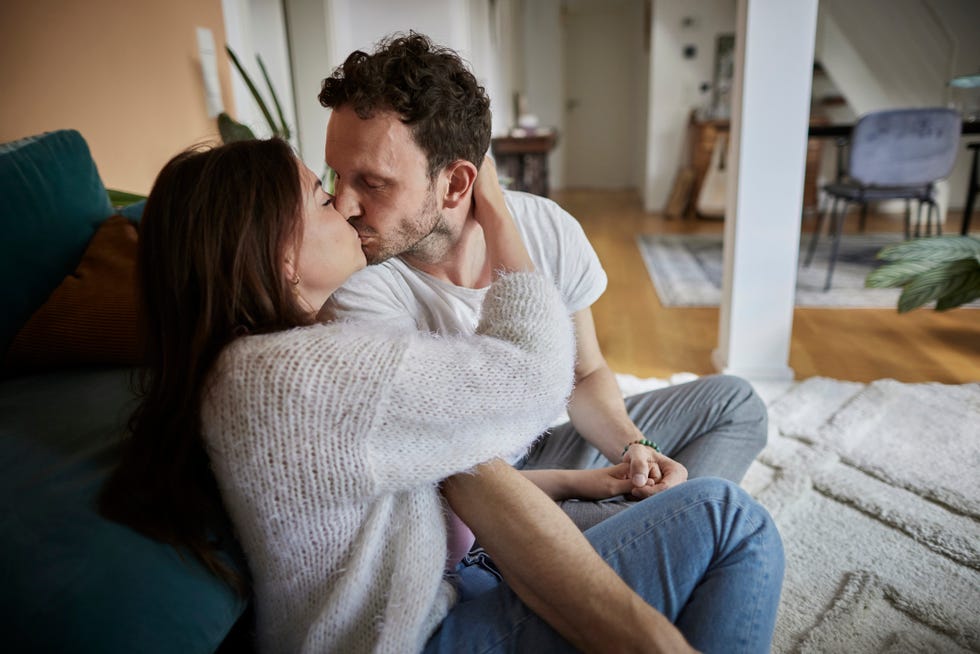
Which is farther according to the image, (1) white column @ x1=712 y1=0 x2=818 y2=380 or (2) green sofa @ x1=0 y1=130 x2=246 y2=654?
(1) white column @ x1=712 y1=0 x2=818 y2=380

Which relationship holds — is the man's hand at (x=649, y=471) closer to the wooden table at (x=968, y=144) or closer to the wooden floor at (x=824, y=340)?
the wooden floor at (x=824, y=340)

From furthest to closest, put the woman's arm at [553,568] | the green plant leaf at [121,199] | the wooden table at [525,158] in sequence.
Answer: the wooden table at [525,158] < the green plant leaf at [121,199] < the woman's arm at [553,568]

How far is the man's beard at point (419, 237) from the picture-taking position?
43.3 inches

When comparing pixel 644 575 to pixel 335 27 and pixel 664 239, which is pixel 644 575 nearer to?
pixel 335 27

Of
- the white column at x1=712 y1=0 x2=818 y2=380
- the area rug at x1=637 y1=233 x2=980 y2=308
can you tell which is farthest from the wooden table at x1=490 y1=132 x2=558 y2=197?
the white column at x1=712 y1=0 x2=818 y2=380

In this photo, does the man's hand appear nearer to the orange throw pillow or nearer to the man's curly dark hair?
the man's curly dark hair

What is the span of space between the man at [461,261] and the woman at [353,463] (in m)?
0.26

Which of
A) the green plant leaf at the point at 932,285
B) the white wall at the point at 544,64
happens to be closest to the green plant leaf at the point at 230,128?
the green plant leaf at the point at 932,285

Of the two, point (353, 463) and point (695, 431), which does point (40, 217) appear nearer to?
point (353, 463)

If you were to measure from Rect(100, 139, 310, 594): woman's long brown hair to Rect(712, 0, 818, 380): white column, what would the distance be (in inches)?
76.6

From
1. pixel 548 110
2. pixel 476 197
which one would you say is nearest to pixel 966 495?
pixel 476 197

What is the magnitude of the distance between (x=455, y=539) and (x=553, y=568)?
19 cm

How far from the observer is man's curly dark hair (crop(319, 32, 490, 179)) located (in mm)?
1070

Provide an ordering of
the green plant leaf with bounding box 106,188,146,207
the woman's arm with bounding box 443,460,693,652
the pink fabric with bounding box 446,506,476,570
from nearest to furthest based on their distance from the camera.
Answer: the woman's arm with bounding box 443,460,693,652 < the pink fabric with bounding box 446,506,476,570 < the green plant leaf with bounding box 106,188,146,207
